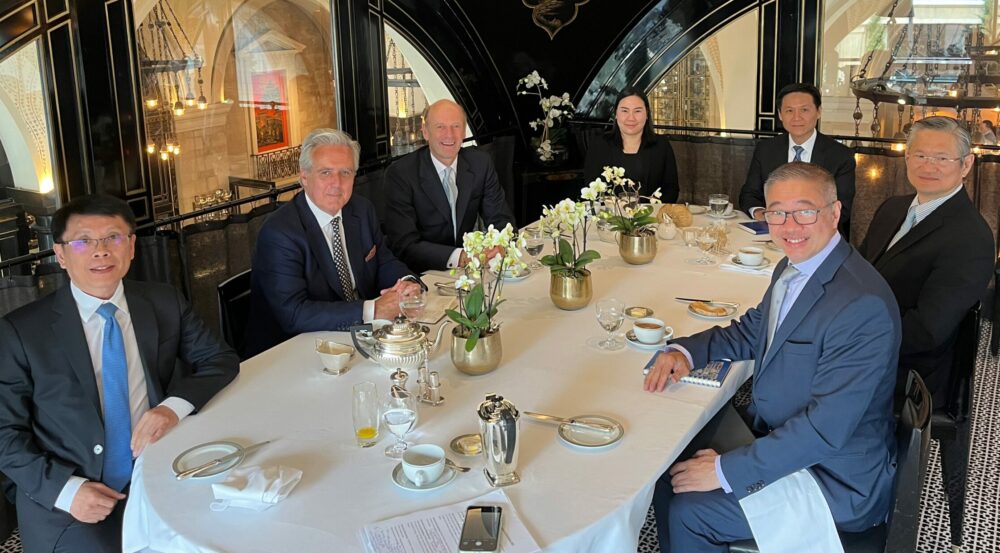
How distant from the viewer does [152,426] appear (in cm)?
221

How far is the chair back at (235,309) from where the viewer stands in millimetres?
3146

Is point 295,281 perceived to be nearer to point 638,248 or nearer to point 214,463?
point 214,463

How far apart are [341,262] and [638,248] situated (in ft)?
4.09

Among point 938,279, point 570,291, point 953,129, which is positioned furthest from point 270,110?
point 938,279

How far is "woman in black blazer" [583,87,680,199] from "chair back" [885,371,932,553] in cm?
320

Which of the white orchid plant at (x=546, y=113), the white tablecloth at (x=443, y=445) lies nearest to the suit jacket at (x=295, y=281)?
the white tablecloth at (x=443, y=445)

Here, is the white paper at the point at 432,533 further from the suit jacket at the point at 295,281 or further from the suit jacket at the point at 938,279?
the suit jacket at the point at 938,279

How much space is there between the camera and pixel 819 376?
228cm

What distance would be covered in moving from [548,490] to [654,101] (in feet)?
18.9

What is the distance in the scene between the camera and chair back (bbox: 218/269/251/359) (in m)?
3.15

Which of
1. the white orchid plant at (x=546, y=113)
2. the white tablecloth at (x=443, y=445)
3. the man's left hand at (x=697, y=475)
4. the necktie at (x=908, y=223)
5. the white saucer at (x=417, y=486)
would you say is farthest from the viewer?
the white orchid plant at (x=546, y=113)

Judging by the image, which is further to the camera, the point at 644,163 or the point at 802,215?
the point at 644,163

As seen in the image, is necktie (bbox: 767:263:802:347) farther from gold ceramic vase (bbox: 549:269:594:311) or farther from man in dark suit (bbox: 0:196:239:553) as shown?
man in dark suit (bbox: 0:196:239:553)

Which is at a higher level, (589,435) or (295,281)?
(295,281)
